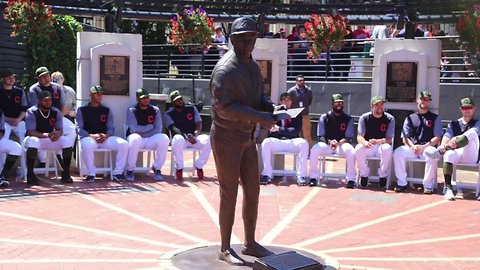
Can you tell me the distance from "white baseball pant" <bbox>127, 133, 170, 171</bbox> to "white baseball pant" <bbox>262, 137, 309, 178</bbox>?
68.5 inches

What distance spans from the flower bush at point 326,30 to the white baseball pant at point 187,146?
3734 mm

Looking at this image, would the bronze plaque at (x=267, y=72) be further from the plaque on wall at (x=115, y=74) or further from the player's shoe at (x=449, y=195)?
the player's shoe at (x=449, y=195)

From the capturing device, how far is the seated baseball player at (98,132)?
443 inches

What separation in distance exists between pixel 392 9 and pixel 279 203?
263 inches

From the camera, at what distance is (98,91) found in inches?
448

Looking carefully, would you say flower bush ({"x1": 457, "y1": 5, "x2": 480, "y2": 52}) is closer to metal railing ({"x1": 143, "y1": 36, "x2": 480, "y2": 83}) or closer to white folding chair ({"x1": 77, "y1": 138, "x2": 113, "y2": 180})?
white folding chair ({"x1": 77, "y1": 138, "x2": 113, "y2": 180})

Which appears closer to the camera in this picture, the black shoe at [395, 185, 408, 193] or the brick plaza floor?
the brick plaza floor

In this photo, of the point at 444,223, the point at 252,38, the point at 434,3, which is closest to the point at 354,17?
the point at 444,223

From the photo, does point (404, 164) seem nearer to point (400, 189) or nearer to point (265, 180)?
point (400, 189)

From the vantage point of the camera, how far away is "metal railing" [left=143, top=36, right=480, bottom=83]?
56.3 feet

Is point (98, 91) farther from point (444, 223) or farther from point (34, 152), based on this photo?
point (444, 223)

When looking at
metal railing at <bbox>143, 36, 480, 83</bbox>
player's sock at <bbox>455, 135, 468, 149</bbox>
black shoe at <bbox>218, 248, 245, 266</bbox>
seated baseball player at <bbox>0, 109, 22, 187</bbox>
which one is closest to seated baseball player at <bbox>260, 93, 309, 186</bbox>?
player's sock at <bbox>455, 135, 468, 149</bbox>

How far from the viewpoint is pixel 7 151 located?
420 inches

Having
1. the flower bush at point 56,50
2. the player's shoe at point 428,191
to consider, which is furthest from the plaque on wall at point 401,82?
the flower bush at point 56,50
